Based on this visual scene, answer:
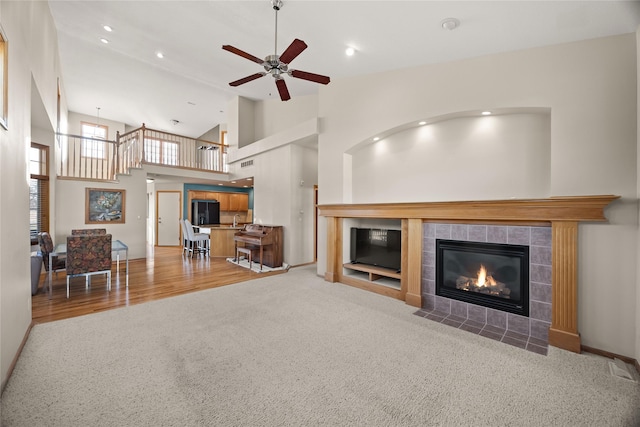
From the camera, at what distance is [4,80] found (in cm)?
192

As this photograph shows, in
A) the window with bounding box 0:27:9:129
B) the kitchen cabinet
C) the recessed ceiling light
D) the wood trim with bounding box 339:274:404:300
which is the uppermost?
the recessed ceiling light

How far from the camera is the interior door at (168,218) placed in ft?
31.3

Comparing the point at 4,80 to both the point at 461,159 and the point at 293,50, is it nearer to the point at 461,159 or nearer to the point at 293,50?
the point at 293,50

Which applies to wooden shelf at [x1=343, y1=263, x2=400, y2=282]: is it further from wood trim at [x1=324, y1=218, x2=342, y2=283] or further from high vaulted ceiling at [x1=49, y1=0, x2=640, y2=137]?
high vaulted ceiling at [x1=49, y1=0, x2=640, y2=137]

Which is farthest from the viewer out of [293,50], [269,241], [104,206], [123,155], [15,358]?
[123,155]

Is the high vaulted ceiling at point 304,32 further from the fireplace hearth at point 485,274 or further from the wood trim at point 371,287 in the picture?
the wood trim at point 371,287

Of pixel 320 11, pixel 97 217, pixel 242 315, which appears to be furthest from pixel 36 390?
pixel 97 217

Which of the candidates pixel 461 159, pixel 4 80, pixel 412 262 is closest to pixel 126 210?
pixel 4 80

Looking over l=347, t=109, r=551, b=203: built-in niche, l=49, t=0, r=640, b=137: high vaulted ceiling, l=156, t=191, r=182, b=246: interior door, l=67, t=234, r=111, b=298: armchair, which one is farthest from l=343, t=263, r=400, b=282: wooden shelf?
l=156, t=191, r=182, b=246: interior door

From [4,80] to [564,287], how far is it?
4895mm

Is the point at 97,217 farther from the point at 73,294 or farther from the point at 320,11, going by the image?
the point at 320,11

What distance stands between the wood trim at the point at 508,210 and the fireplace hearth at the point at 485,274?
36cm

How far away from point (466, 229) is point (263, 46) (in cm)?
385

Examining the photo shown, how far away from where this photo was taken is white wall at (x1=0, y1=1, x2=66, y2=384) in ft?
6.32
